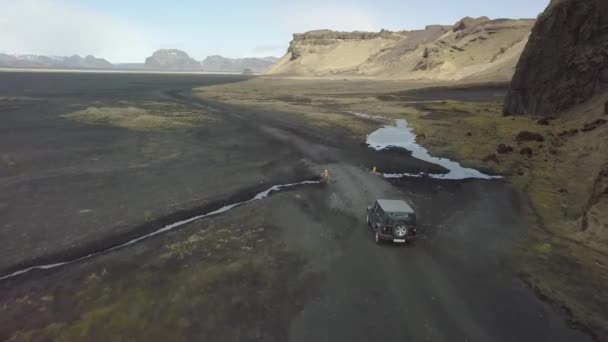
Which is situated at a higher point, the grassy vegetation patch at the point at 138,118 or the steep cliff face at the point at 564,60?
the steep cliff face at the point at 564,60

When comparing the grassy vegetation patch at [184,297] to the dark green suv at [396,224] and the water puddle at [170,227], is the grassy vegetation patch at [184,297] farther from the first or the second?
the dark green suv at [396,224]

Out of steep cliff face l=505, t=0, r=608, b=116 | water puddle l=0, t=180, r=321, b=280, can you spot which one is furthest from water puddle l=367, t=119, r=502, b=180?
steep cliff face l=505, t=0, r=608, b=116

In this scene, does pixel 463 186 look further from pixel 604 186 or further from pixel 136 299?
pixel 136 299

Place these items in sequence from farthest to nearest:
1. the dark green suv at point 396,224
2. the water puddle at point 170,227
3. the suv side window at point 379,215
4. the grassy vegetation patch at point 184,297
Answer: the suv side window at point 379,215 → the dark green suv at point 396,224 → the water puddle at point 170,227 → the grassy vegetation patch at point 184,297

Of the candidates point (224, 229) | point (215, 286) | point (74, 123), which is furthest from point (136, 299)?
point (74, 123)

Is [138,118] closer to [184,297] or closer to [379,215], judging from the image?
[379,215]

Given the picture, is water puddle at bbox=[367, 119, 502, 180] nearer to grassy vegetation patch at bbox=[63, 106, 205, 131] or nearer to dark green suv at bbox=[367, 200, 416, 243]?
dark green suv at bbox=[367, 200, 416, 243]

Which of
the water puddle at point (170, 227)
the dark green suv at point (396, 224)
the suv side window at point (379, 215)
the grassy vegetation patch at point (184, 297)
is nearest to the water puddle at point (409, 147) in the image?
the water puddle at point (170, 227)

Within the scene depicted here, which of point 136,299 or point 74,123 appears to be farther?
point 74,123
